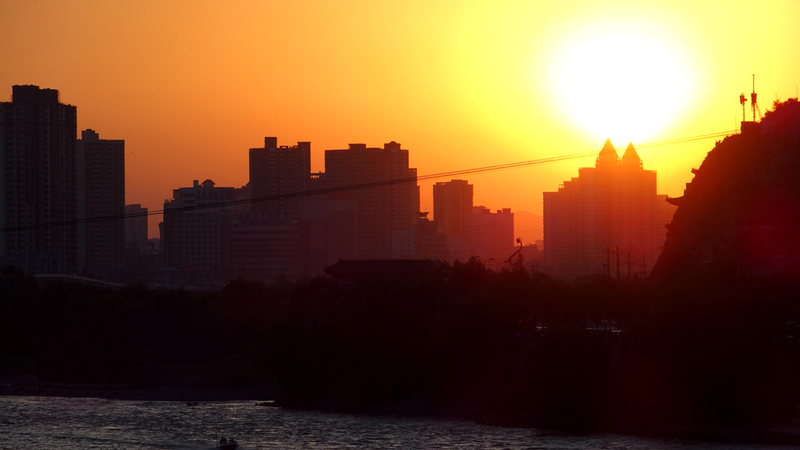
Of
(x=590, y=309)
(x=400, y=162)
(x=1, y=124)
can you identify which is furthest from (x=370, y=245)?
(x=590, y=309)

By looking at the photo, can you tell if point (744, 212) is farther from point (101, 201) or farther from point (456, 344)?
point (101, 201)

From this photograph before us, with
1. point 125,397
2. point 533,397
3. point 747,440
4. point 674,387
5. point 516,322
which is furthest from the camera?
point 125,397

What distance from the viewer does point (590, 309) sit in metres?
49.3

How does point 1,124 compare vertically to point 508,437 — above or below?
above

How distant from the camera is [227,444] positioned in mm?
29359

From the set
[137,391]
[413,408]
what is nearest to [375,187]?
[137,391]

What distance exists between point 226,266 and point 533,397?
401ft

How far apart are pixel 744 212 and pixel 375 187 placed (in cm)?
11940

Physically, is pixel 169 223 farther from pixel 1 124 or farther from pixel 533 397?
pixel 533 397

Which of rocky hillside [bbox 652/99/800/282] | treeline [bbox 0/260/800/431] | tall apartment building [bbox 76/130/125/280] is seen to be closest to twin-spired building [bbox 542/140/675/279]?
tall apartment building [bbox 76/130/125/280]

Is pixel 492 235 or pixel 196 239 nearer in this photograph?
pixel 196 239

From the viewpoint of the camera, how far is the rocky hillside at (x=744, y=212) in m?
49.1

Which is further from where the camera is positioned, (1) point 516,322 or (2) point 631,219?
(2) point 631,219

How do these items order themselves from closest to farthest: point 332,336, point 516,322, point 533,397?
point 533,397
point 516,322
point 332,336
